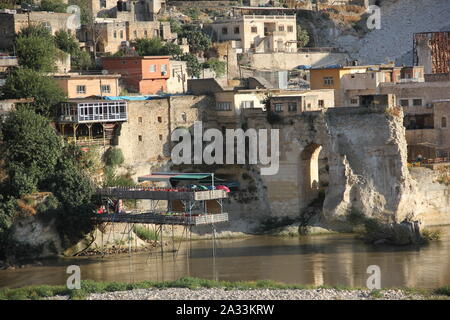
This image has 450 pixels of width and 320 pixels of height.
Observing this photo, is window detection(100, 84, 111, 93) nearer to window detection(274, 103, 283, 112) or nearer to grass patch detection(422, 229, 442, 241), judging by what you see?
window detection(274, 103, 283, 112)

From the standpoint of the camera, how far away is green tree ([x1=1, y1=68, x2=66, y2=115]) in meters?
56.3

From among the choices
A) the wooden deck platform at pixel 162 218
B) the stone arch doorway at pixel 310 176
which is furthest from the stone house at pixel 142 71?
the wooden deck platform at pixel 162 218

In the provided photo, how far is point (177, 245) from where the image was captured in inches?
2160

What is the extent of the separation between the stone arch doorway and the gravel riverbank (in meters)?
13.7

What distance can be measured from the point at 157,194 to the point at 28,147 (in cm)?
559

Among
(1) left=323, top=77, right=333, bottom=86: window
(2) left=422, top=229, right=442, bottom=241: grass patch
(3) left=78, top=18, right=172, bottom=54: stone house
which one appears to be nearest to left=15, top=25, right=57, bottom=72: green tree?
(3) left=78, top=18, right=172, bottom=54: stone house

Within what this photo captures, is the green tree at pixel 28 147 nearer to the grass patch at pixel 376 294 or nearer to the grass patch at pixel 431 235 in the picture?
the grass patch at pixel 431 235

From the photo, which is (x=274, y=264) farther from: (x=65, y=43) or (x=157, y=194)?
(x=65, y=43)

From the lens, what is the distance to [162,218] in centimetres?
5197

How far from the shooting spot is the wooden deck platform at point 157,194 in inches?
2031

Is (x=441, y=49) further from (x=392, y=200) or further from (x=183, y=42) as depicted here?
(x=392, y=200)

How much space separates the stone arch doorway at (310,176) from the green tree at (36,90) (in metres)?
10.5

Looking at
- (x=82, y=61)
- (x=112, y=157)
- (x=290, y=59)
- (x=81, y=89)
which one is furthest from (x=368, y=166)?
(x=290, y=59)
